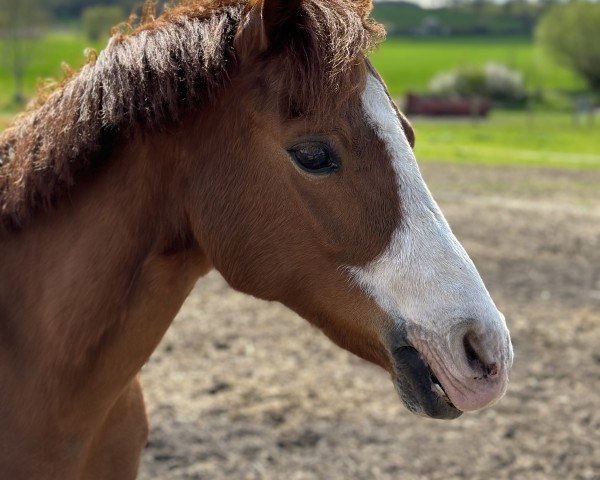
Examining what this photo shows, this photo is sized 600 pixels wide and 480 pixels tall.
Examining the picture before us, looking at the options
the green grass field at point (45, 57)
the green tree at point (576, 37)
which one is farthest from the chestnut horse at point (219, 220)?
the green tree at point (576, 37)

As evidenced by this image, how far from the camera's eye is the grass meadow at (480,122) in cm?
1908

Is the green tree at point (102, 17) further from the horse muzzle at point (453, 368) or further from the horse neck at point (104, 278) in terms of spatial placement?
the horse muzzle at point (453, 368)

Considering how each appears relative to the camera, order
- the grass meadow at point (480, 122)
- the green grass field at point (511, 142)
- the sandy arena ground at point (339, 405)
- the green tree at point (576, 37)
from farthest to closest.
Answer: the green tree at point (576, 37)
the grass meadow at point (480, 122)
the green grass field at point (511, 142)
the sandy arena ground at point (339, 405)

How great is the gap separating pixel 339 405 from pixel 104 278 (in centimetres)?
306

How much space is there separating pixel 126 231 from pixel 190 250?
195mm

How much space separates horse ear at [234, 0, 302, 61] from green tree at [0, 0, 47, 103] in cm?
4314

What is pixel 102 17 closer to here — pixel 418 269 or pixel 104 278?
pixel 104 278

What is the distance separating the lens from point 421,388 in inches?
81.1

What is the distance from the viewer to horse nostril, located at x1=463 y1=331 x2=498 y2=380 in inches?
78.0

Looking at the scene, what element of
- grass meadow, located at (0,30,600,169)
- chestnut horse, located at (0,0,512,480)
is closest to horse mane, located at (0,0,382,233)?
chestnut horse, located at (0,0,512,480)

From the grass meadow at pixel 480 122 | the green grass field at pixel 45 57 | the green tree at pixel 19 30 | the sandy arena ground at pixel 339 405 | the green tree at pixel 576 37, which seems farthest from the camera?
the green tree at pixel 576 37

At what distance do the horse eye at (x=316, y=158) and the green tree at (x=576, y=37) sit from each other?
2364 inches

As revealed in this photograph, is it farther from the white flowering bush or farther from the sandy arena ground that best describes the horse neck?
the white flowering bush

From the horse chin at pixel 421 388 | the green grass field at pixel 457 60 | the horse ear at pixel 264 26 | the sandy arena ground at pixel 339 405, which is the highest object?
the horse ear at pixel 264 26
